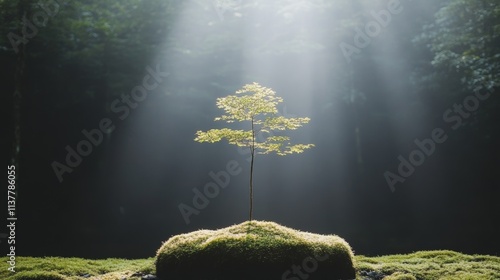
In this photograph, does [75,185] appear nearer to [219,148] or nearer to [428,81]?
[219,148]

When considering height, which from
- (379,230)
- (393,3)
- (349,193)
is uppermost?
(393,3)

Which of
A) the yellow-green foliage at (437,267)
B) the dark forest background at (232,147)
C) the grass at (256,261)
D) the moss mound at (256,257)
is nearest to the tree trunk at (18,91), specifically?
the dark forest background at (232,147)

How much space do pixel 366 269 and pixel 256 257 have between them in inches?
100

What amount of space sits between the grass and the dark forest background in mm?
10743

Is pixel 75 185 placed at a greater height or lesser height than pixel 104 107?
lesser

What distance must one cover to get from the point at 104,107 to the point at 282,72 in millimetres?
11824

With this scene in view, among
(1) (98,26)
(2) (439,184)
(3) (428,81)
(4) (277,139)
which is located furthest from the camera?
(2) (439,184)

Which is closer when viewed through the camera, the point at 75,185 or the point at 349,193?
the point at 75,185

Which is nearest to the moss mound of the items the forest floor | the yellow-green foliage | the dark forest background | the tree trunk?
the forest floor

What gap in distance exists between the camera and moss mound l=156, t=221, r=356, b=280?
20.8ft

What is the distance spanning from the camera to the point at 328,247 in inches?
271

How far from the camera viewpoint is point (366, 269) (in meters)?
7.59

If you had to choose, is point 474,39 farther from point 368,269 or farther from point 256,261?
point 256,261

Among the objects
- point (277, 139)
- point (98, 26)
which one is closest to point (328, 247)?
point (277, 139)
